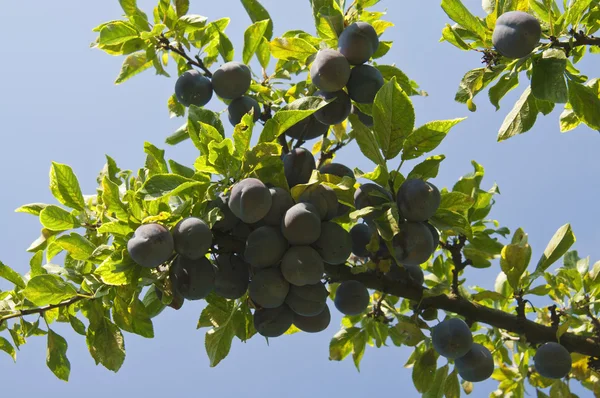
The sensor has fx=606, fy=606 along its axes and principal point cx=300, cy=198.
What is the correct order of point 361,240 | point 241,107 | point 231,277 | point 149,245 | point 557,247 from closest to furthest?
1. point 149,245
2. point 231,277
3. point 361,240
4. point 241,107
5. point 557,247

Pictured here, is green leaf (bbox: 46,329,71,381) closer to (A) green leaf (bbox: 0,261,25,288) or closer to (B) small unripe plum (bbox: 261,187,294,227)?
(A) green leaf (bbox: 0,261,25,288)

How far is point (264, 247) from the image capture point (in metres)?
1.82

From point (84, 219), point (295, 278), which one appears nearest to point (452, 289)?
point (295, 278)

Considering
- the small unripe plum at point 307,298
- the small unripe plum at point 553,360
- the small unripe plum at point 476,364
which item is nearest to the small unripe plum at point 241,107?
the small unripe plum at point 307,298

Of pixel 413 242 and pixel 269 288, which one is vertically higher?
pixel 413 242

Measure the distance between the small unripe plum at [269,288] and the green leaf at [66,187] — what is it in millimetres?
757

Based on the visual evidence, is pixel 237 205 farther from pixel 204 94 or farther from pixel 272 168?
pixel 204 94

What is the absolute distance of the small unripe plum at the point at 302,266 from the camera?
5.86ft

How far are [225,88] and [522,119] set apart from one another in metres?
1.15

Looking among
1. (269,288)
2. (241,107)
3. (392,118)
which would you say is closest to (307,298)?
(269,288)

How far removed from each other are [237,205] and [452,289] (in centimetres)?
114

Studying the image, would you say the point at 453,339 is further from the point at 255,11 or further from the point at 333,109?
the point at 255,11

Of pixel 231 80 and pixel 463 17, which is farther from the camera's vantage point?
pixel 231 80

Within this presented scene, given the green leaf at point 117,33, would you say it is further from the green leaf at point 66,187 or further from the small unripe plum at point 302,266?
the small unripe plum at point 302,266
